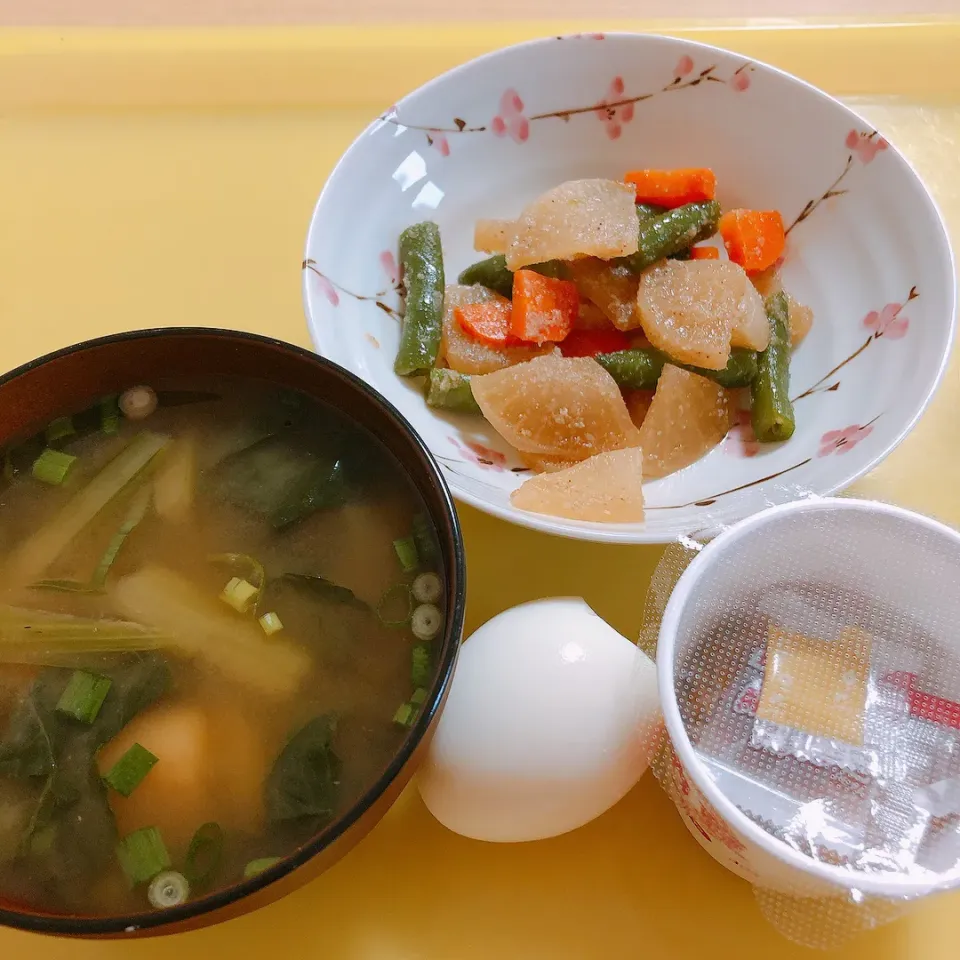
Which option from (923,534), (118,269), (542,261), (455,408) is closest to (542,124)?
(542,261)

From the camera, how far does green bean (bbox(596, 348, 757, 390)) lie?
1.35 meters

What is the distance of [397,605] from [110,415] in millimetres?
477

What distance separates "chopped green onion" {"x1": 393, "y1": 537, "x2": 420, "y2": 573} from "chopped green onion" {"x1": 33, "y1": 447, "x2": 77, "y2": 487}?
461 millimetres

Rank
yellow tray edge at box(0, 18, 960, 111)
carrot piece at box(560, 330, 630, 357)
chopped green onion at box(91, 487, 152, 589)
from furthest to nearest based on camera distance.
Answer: yellow tray edge at box(0, 18, 960, 111) < carrot piece at box(560, 330, 630, 357) < chopped green onion at box(91, 487, 152, 589)

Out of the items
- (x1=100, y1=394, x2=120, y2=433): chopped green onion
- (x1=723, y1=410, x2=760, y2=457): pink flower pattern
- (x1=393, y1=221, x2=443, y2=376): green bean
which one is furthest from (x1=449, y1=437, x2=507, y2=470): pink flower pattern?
(x1=100, y1=394, x2=120, y2=433): chopped green onion

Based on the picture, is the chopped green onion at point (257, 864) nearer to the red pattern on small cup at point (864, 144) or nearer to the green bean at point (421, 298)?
the green bean at point (421, 298)

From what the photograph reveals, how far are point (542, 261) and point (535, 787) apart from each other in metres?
0.83

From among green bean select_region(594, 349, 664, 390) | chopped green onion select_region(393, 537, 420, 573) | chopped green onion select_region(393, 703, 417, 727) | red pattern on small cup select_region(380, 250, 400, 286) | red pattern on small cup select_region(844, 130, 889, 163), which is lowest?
chopped green onion select_region(393, 703, 417, 727)

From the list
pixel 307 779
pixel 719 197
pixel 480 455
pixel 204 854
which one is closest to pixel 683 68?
pixel 719 197

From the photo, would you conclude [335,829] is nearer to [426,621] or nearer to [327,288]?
[426,621]

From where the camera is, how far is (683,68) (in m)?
1.48

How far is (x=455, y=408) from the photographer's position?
1354 millimetres

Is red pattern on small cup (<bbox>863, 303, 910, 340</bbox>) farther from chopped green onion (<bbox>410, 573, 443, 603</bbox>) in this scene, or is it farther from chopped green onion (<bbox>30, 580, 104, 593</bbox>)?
chopped green onion (<bbox>30, 580, 104, 593</bbox>)

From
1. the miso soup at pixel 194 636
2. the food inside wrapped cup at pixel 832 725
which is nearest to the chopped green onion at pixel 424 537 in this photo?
the miso soup at pixel 194 636
